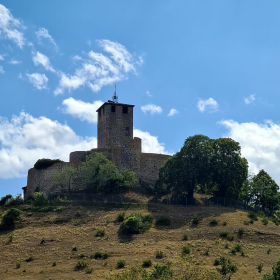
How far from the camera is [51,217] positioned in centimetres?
5459

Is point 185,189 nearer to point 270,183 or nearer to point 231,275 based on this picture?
point 270,183

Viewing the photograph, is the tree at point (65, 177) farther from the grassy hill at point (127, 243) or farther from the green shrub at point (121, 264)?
the green shrub at point (121, 264)

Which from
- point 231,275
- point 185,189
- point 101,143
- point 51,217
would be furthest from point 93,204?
point 231,275

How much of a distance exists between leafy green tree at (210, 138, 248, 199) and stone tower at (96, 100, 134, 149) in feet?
52.0

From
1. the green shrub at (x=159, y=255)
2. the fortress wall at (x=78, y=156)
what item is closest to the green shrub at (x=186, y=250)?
the green shrub at (x=159, y=255)

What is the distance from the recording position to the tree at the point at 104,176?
6241 cm

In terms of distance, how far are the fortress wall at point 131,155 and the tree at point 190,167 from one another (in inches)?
261

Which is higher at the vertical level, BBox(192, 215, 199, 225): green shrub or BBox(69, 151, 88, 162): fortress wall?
BBox(69, 151, 88, 162): fortress wall

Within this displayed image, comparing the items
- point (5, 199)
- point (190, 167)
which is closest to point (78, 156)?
point (5, 199)

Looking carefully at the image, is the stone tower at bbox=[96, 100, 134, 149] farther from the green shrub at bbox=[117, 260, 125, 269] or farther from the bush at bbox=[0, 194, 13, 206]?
the green shrub at bbox=[117, 260, 125, 269]

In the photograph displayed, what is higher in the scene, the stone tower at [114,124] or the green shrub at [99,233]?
the stone tower at [114,124]

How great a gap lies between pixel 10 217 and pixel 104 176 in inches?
534

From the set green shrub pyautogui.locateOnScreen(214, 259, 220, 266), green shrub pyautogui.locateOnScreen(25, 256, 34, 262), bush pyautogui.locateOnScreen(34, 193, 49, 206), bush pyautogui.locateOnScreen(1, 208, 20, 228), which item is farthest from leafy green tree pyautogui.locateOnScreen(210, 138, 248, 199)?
green shrub pyautogui.locateOnScreen(25, 256, 34, 262)

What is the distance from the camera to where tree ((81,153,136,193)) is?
62406 mm
